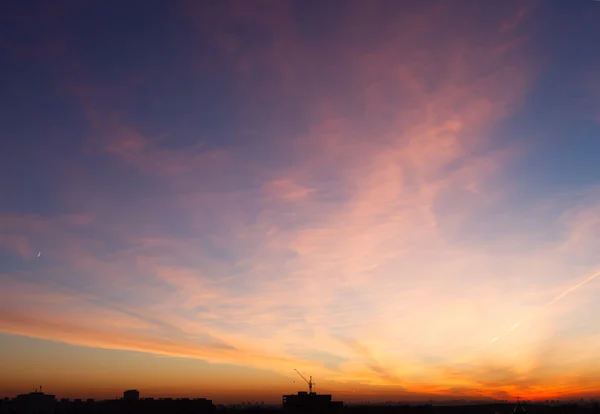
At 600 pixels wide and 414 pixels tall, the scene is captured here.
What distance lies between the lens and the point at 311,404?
17138cm

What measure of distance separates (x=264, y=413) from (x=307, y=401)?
17.6 meters

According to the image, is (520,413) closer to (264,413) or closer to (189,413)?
(264,413)

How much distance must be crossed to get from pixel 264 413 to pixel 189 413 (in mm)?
33328

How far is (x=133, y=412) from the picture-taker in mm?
197250

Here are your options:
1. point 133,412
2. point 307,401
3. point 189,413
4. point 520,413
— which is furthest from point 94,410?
point 520,413

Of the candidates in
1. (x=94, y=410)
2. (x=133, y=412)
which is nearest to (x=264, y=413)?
(x=133, y=412)

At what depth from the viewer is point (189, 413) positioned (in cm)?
19488

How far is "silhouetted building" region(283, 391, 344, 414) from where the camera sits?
556 feet

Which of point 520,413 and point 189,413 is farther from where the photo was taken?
point 189,413

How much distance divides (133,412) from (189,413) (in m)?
22.0

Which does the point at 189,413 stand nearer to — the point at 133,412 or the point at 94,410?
the point at 133,412

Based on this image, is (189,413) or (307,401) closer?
(307,401)

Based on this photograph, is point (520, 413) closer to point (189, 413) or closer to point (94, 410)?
point (189, 413)

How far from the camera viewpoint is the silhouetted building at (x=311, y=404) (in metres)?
169
